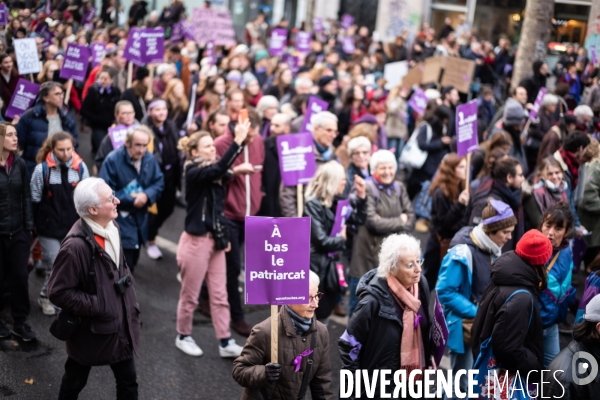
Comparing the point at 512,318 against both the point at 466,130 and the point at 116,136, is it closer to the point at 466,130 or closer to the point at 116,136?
the point at 466,130

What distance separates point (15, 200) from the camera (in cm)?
611

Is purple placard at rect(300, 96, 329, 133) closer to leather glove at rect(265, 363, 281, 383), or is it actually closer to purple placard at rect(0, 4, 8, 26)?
leather glove at rect(265, 363, 281, 383)

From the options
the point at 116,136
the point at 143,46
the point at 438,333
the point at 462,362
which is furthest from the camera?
the point at 143,46

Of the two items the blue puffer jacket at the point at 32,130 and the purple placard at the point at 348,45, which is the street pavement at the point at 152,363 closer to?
the blue puffer jacket at the point at 32,130

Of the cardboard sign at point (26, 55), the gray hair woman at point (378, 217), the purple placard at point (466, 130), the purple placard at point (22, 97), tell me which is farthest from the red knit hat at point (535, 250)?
the cardboard sign at point (26, 55)

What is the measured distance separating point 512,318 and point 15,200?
4.01 m

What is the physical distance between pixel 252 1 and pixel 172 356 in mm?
27490

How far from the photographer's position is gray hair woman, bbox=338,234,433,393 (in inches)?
179

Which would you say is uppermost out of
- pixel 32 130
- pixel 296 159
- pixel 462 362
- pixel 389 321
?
pixel 296 159

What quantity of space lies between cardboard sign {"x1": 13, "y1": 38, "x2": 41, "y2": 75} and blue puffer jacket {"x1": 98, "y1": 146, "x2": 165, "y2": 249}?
403cm

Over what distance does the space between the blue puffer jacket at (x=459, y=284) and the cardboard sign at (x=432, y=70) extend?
29.8ft

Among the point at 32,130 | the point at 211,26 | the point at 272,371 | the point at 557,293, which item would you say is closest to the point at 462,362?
the point at 557,293

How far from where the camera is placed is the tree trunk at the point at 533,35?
545 inches

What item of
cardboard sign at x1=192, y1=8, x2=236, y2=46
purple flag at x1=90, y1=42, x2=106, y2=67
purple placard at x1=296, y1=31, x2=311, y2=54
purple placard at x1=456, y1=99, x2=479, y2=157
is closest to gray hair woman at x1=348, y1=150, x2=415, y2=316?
purple placard at x1=456, y1=99, x2=479, y2=157
